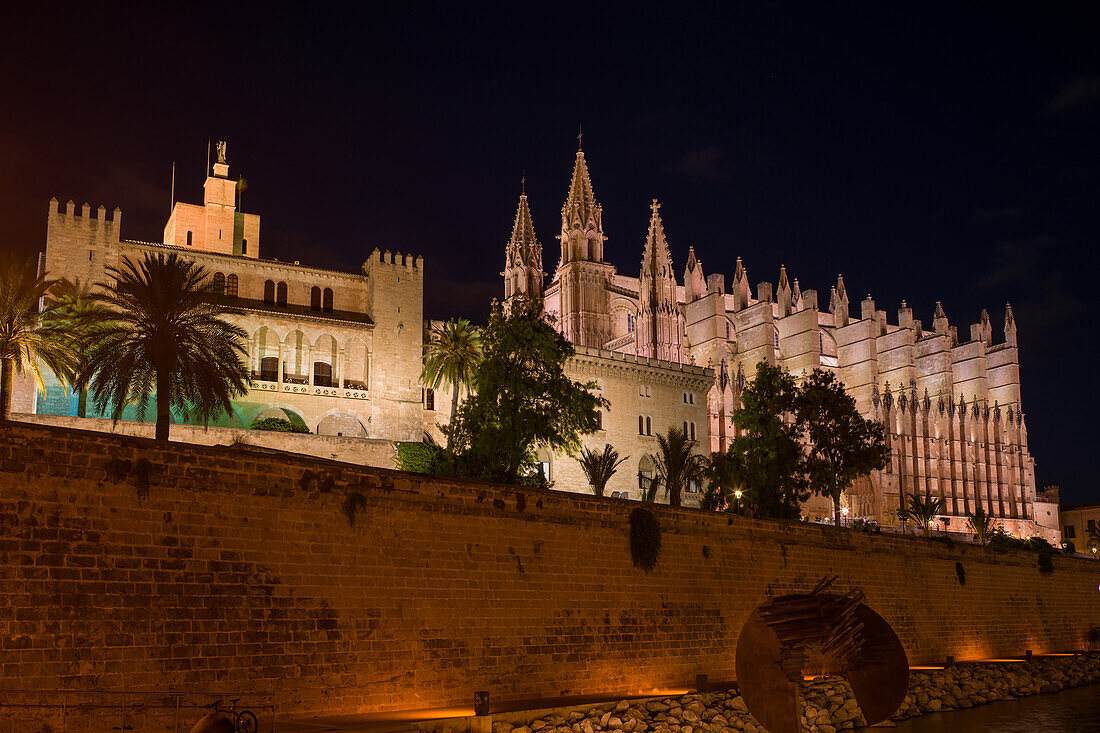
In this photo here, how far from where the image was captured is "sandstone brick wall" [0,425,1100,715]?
42.1ft

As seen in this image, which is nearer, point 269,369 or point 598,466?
point 269,369

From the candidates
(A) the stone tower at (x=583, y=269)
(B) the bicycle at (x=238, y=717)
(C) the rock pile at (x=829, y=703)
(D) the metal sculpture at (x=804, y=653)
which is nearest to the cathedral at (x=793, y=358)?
(A) the stone tower at (x=583, y=269)

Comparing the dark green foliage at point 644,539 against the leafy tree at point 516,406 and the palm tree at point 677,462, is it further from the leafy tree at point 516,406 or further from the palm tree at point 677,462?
the palm tree at point 677,462

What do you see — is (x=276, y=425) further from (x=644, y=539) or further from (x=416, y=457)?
(x=644, y=539)

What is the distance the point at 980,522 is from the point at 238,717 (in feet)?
206

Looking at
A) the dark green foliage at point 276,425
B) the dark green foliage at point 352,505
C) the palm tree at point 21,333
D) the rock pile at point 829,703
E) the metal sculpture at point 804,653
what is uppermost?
the palm tree at point 21,333

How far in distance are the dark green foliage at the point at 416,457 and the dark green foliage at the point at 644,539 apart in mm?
15692

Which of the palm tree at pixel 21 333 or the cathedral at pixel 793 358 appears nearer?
the palm tree at pixel 21 333

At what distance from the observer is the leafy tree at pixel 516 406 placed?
32.3m

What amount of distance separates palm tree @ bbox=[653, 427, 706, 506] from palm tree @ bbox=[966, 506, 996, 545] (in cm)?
2162

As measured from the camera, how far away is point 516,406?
32.7m

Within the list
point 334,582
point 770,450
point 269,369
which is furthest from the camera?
point 269,369

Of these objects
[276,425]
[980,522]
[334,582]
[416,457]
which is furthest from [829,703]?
[980,522]

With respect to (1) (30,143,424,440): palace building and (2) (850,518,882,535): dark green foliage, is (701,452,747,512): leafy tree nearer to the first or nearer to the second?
(2) (850,518,882,535): dark green foliage
